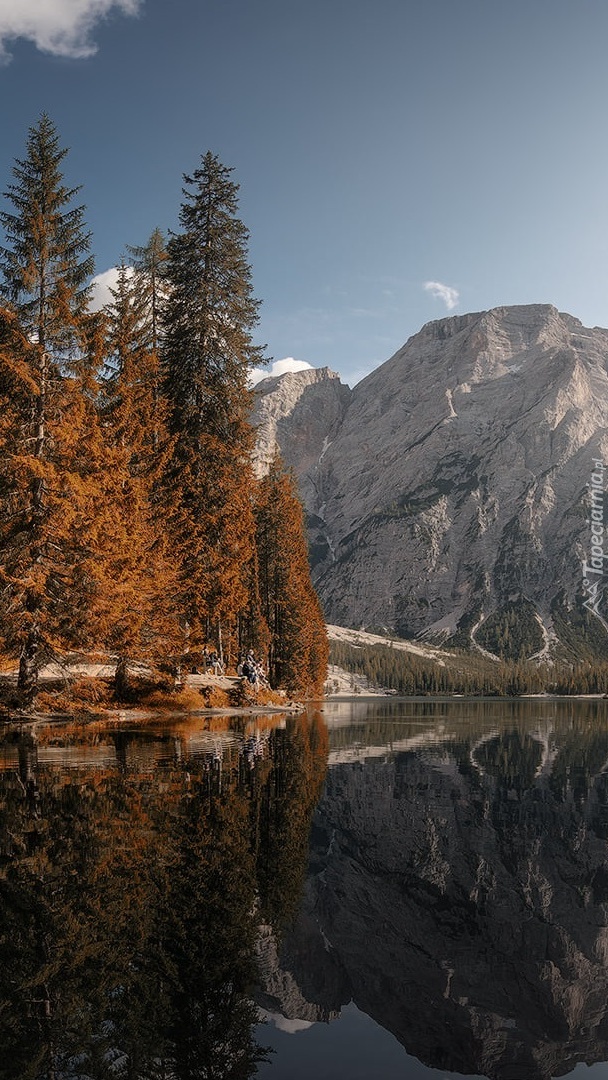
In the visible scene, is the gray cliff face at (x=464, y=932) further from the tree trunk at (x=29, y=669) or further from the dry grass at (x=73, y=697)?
the dry grass at (x=73, y=697)

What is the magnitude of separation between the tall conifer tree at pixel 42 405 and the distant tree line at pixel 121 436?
0.05 m

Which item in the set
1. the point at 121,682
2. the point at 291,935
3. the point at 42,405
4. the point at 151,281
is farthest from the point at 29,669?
the point at 151,281

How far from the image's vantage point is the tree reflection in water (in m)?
3.47

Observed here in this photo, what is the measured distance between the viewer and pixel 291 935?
5.19 meters

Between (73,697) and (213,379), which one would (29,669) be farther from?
(213,379)

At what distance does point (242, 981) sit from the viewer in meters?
4.26

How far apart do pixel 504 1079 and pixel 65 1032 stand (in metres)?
2.24

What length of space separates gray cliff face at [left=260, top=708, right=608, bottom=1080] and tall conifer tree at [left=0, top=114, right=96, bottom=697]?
13.0m

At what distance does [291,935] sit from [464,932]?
1439 millimetres

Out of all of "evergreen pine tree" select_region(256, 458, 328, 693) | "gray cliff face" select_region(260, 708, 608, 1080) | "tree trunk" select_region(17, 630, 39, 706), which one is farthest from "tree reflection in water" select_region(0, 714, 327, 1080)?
"evergreen pine tree" select_region(256, 458, 328, 693)

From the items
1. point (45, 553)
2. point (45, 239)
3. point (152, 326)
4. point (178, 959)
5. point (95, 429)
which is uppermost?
point (152, 326)

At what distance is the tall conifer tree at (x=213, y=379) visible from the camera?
3144 cm

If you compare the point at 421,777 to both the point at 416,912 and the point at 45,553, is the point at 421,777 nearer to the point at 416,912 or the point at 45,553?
the point at 416,912

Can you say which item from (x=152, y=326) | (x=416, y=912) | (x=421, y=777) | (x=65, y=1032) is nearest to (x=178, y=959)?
(x=65, y=1032)
